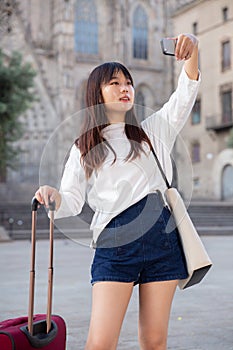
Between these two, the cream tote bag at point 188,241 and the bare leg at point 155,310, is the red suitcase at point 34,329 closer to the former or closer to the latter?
the bare leg at point 155,310

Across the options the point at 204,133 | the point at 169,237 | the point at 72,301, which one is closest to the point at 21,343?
the point at 169,237

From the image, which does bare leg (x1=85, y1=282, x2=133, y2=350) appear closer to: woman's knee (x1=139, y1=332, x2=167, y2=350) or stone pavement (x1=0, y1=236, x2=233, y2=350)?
woman's knee (x1=139, y1=332, x2=167, y2=350)

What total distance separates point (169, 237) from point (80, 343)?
2396 millimetres

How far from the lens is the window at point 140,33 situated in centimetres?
4600

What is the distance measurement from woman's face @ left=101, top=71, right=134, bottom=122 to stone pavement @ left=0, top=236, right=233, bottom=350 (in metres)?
2.36

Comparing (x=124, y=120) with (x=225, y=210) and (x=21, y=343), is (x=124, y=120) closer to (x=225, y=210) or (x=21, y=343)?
(x=21, y=343)

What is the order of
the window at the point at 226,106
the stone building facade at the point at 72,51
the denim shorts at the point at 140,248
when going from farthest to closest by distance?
the window at the point at 226,106 → the stone building facade at the point at 72,51 → the denim shorts at the point at 140,248

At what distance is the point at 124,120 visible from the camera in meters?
2.64

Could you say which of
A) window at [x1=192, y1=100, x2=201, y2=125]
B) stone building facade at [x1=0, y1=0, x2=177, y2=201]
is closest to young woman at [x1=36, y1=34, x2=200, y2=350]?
stone building facade at [x1=0, y1=0, x2=177, y2=201]

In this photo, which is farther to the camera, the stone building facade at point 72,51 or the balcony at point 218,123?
the balcony at point 218,123

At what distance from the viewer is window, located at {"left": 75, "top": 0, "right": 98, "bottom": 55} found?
1695 inches

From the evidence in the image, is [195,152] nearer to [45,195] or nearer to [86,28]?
[86,28]

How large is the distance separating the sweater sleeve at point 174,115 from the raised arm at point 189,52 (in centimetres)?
3

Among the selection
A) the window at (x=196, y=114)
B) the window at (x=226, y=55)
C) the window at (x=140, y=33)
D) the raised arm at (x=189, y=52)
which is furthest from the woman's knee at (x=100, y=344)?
the window at (x=140, y=33)
